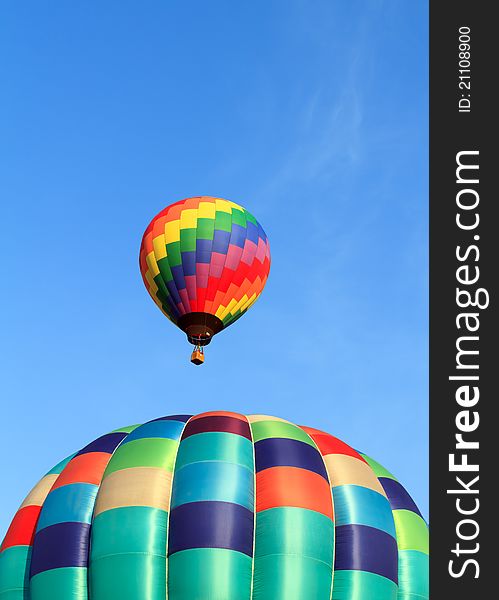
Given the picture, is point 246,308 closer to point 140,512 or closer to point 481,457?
point 140,512

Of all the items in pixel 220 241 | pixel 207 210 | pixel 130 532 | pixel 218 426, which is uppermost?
pixel 207 210

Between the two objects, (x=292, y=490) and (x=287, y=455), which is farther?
(x=287, y=455)

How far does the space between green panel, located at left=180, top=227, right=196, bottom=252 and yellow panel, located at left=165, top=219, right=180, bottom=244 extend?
0.13 metres

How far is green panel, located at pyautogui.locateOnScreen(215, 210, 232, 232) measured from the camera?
19531 mm

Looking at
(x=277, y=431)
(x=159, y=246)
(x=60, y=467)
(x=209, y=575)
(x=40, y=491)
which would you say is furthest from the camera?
(x=159, y=246)

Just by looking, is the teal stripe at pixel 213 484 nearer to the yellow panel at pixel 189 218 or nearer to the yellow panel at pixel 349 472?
the yellow panel at pixel 349 472

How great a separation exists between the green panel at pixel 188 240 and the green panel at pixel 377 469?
8.09m

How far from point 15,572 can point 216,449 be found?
2851 mm

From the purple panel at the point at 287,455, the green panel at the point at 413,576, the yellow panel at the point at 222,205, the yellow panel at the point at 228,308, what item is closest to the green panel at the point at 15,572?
the purple panel at the point at 287,455

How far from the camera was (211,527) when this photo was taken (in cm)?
1007

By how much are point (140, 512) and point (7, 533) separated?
7.63 ft

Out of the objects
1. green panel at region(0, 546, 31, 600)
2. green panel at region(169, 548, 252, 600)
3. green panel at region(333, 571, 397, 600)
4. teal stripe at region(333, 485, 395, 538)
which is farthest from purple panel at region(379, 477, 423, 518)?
green panel at region(0, 546, 31, 600)

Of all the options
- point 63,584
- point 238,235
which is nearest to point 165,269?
point 238,235

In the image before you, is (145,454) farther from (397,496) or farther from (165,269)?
(165,269)
